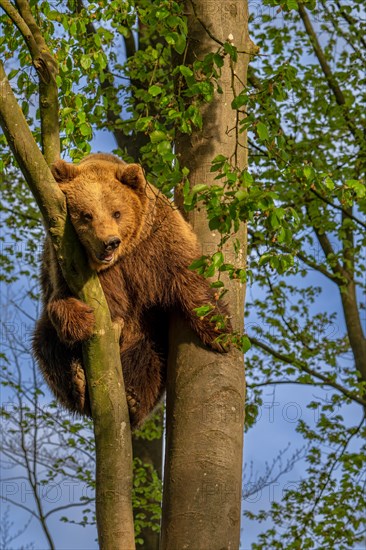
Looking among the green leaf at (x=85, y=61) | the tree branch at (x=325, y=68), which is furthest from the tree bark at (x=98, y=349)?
the tree branch at (x=325, y=68)

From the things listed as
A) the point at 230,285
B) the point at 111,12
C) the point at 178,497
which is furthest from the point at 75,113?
the point at 178,497

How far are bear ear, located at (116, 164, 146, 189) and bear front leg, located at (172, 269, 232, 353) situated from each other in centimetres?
91

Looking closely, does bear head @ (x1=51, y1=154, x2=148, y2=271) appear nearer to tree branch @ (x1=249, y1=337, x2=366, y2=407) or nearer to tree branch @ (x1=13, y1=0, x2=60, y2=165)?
tree branch @ (x1=13, y1=0, x2=60, y2=165)

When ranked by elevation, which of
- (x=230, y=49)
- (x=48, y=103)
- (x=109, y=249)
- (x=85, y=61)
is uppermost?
(x=85, y=61)

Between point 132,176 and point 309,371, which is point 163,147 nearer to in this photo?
point 132,176

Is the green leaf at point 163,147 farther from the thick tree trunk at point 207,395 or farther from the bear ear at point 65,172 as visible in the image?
the bear ear at point 65,172

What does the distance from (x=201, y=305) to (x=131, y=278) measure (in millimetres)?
734

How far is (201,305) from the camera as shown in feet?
22.2

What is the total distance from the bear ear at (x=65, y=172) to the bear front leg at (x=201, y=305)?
1.24 meters

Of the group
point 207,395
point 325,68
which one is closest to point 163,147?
point 207,395

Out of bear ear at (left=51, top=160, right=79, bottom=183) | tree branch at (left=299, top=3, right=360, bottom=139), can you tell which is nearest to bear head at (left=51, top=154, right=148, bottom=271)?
bear ear at (left=51, top=160, right=79, bottom=183)

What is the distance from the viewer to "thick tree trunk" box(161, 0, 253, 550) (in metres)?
5.95

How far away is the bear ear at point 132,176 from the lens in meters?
7.22

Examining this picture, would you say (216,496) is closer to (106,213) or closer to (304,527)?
(106,213)
